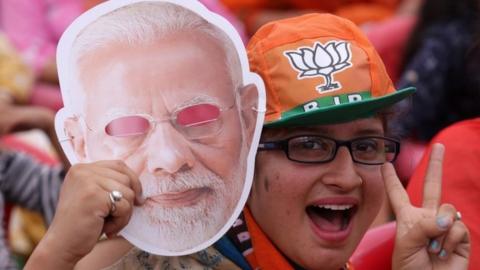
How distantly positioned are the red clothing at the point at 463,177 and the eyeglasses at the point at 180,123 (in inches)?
24.7

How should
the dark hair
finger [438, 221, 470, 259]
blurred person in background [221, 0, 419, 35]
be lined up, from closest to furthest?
finger [438, 221, 470, 259]
the dark hair
blurred person in background [221, 0, 419, 35]

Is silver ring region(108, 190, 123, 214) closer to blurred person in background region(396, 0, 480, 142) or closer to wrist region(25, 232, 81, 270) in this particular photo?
wrist region(25, 232, 81, 270)

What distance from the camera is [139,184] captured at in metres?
1.82

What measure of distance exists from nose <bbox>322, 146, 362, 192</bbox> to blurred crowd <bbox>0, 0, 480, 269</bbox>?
27 centimetres

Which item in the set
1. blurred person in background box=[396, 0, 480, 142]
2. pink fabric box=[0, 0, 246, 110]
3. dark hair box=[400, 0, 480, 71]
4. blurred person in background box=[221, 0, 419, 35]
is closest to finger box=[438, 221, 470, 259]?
blurred person in background box=[396, 0, 480, 142]

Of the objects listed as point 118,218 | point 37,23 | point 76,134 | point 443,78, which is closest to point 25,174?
point 443,78

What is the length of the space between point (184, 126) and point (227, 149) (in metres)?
0.09

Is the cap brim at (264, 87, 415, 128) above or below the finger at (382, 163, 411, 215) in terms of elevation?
above

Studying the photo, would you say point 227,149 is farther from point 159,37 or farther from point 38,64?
point 38,64

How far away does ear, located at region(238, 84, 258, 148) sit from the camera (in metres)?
1.93

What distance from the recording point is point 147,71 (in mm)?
1858

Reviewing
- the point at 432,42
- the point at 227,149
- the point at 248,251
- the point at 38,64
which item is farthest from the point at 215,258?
the point at 38,64

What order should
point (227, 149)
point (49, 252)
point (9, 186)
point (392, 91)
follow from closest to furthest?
point (49, 252), point (227, 149), point (392, 91), point (9, 186)

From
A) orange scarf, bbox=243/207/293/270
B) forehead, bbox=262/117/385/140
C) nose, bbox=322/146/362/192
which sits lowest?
orange scarf, bbox=243/207/293/270
